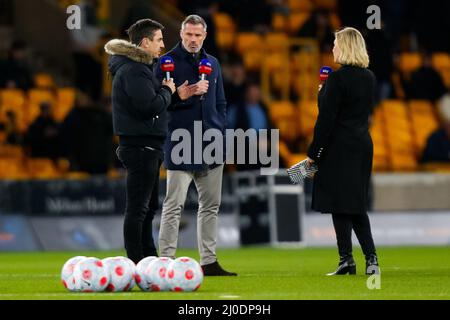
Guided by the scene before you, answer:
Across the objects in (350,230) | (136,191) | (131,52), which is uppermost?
(131,52)

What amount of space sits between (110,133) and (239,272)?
833 cm

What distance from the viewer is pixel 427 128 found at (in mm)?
24859

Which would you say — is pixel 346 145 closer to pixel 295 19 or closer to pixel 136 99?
pixel 136 99

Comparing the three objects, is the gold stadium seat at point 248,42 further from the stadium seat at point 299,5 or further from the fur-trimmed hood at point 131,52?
the fur-trimmed hood at point 131,52

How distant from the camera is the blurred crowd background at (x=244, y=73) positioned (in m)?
21.5

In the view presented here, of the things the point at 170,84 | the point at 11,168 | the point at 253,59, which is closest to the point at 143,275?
the point at 170,84

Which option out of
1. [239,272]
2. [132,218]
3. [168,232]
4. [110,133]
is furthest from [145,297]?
[110,133]

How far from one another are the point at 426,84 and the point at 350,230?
13232mm

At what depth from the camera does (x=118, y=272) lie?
33.9 ft

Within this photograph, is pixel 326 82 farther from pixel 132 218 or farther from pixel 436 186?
pixel 436 186

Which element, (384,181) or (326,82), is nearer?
(326,82)

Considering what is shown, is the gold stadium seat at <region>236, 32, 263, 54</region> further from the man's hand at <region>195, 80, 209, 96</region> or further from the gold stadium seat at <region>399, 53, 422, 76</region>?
the man's hand at <region>195, 80, 209, 96</region>

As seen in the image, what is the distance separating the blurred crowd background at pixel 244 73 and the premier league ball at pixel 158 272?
1043 cm

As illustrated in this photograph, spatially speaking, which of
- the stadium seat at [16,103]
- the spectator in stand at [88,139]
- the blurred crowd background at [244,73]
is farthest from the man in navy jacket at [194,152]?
the stadium seat at [16,103]
